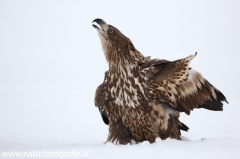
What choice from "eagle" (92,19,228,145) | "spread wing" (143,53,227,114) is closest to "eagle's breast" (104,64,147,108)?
"eagle" (92,19,228,145)

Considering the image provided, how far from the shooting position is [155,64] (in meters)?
7.36

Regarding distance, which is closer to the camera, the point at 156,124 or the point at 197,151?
the point at 197,151

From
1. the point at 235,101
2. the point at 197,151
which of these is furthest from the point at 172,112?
the point at 235,101

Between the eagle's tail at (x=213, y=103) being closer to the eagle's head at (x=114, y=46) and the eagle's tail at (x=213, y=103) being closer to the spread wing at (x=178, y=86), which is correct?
the spread wing at (x=178, y=86)

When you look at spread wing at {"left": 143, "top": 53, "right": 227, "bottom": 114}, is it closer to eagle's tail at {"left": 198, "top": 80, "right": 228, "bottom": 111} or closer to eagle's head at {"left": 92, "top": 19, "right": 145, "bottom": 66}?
eagle's tail at {"left": 198, "top": 80, "right": 228, "bottom": 111}

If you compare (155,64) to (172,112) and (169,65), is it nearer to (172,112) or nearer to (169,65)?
(169,65)

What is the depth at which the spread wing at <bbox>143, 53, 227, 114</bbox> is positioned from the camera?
7145 mm

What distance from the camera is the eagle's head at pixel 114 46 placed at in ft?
24.5

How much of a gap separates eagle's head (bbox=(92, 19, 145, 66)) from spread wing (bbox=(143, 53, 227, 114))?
1.13 ft

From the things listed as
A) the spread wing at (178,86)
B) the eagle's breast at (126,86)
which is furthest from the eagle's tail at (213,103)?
the eagle's breast at (126,86)

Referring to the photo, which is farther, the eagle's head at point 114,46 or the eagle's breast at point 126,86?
the eagle's head at point 114,46

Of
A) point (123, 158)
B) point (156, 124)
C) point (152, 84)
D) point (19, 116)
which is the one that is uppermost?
point (19, 116)

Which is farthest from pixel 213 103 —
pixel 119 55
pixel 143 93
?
pixel 119 55

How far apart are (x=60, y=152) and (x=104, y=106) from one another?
2.39 meters
